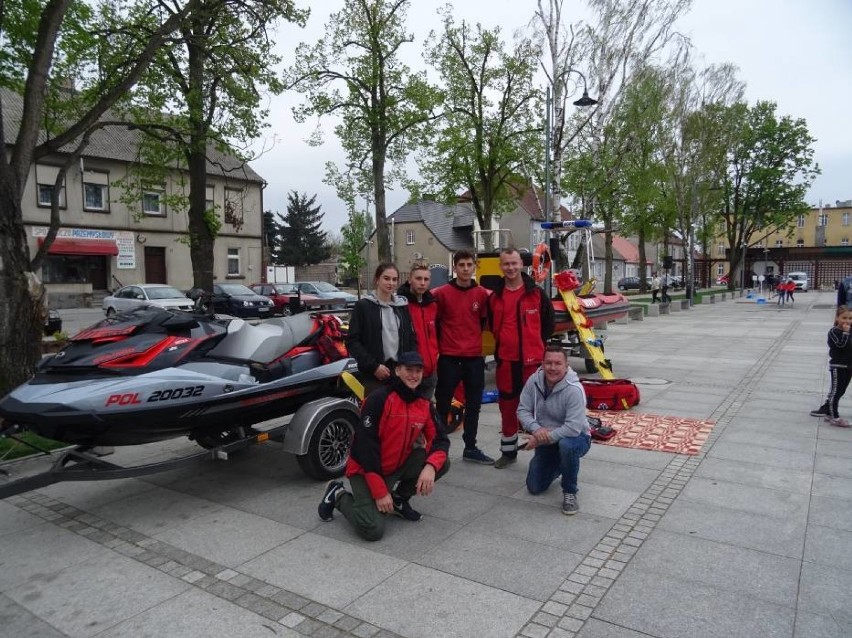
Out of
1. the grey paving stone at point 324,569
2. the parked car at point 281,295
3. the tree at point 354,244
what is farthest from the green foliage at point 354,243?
the grey paving stone at point 324,569

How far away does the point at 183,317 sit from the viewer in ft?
16.0

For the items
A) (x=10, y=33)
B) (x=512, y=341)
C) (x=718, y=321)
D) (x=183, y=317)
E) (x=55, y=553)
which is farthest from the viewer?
(x=718, y=321)

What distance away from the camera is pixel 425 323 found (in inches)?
207

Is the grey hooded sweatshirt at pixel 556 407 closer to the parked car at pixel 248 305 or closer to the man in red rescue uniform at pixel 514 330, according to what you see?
the man in red rescue uniform at pixel 514 330

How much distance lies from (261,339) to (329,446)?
1066 millimetres

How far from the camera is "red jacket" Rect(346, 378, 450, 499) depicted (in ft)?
13.2

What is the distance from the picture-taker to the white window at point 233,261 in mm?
37844

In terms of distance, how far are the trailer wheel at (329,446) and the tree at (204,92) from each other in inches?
259

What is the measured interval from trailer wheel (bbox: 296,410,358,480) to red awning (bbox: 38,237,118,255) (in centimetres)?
2929

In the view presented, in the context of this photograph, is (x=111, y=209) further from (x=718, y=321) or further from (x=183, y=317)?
(x=183, y=317)

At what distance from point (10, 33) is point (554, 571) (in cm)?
1034

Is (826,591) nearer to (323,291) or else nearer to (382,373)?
(382,373)

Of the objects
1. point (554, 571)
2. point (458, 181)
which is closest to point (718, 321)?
point (458, 181)

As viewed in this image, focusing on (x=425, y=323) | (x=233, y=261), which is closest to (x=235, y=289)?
(x=233, y=261)
